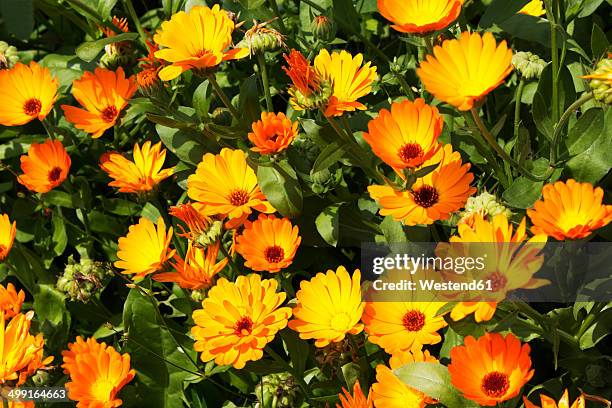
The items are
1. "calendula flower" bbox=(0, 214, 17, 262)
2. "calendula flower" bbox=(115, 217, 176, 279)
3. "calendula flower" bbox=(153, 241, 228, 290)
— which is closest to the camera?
"calendula flower" bbox=(153, 241, 228, 290)

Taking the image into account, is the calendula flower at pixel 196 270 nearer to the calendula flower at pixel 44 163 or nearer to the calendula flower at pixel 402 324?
the calendula flower at pixel 402 324

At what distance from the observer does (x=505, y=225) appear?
140 centimetres

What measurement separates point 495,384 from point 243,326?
0.52m

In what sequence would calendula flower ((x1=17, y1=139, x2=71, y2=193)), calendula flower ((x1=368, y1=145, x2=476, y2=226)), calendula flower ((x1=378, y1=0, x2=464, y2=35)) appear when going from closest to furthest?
calendula flower ((x1=378, y1=0, x2=464, y2=35))
calendula flower ((x1=368, y1=145, x2=476, y2=226))
calendula flower ((x1=17, y1=139, x2=71, y2=193))

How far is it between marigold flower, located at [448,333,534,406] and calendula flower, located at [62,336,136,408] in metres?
0.74

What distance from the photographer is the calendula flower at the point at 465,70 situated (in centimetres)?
142

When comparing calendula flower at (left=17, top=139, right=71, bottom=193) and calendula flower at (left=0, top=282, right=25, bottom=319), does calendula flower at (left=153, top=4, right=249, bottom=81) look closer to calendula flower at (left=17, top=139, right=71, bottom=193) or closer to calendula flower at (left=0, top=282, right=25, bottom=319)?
calendula flower at (left=17, top=139, right=71, bottom=193)

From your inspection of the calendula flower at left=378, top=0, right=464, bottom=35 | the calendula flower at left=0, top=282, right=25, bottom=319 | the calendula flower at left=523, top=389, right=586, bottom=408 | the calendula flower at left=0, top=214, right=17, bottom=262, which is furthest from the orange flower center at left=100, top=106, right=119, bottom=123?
the calendula flower at left=523, top=389, right=586, bottom=408

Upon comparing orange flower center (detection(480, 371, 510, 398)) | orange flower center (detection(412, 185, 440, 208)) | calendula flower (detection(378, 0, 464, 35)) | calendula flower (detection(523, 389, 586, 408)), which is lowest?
calendula flower (detection(523, 389, 586, 408))

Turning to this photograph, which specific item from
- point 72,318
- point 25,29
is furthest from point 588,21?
point 25,29

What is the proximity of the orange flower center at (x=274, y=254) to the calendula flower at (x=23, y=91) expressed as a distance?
78cm

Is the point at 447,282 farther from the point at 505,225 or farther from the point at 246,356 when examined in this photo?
the point at 246,356

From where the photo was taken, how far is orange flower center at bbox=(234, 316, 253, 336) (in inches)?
66.7
